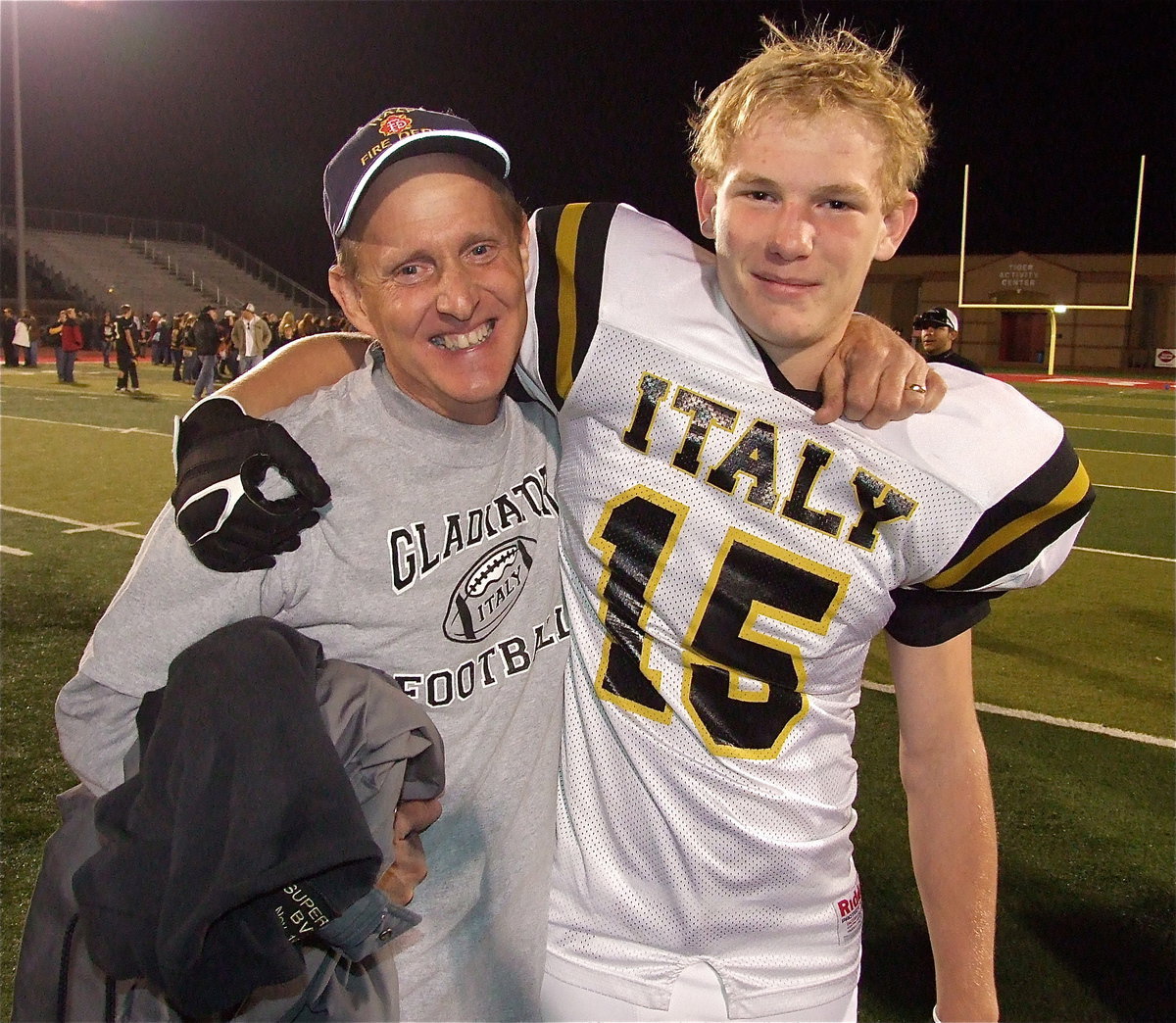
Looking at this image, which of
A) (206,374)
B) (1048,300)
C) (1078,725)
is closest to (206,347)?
(206,374)

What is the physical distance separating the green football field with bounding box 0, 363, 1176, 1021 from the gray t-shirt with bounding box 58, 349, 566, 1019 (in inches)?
3.9

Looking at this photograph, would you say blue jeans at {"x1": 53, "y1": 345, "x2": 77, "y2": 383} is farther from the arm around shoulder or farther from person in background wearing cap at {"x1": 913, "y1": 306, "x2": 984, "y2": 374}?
the arm around shoulder

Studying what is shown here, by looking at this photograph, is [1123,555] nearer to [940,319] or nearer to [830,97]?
[940,319]

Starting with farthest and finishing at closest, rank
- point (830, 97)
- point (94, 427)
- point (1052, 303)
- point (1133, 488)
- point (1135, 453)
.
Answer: point (1052, 303), point (1135, 453), point (94, 427), point (1133, 488), point (830, 97)

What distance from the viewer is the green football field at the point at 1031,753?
265cm

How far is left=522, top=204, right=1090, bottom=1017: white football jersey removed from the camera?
1385 mm

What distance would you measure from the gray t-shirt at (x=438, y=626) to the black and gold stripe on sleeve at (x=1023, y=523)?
60 centimetres

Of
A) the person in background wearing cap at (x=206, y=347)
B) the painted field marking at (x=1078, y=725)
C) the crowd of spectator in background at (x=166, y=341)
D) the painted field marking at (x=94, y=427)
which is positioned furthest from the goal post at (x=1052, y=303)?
the painted field marking at (x=1078, y=725)

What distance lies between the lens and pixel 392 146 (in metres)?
1.39

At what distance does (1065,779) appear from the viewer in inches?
144

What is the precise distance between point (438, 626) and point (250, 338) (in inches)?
686

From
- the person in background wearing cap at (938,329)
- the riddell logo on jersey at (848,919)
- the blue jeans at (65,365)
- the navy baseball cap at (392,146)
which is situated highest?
the navy baseball cap at (392,146)

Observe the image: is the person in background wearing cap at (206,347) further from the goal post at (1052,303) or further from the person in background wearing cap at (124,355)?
the goal post at (1052,303)

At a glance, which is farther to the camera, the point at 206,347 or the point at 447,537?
the point at 206,347
